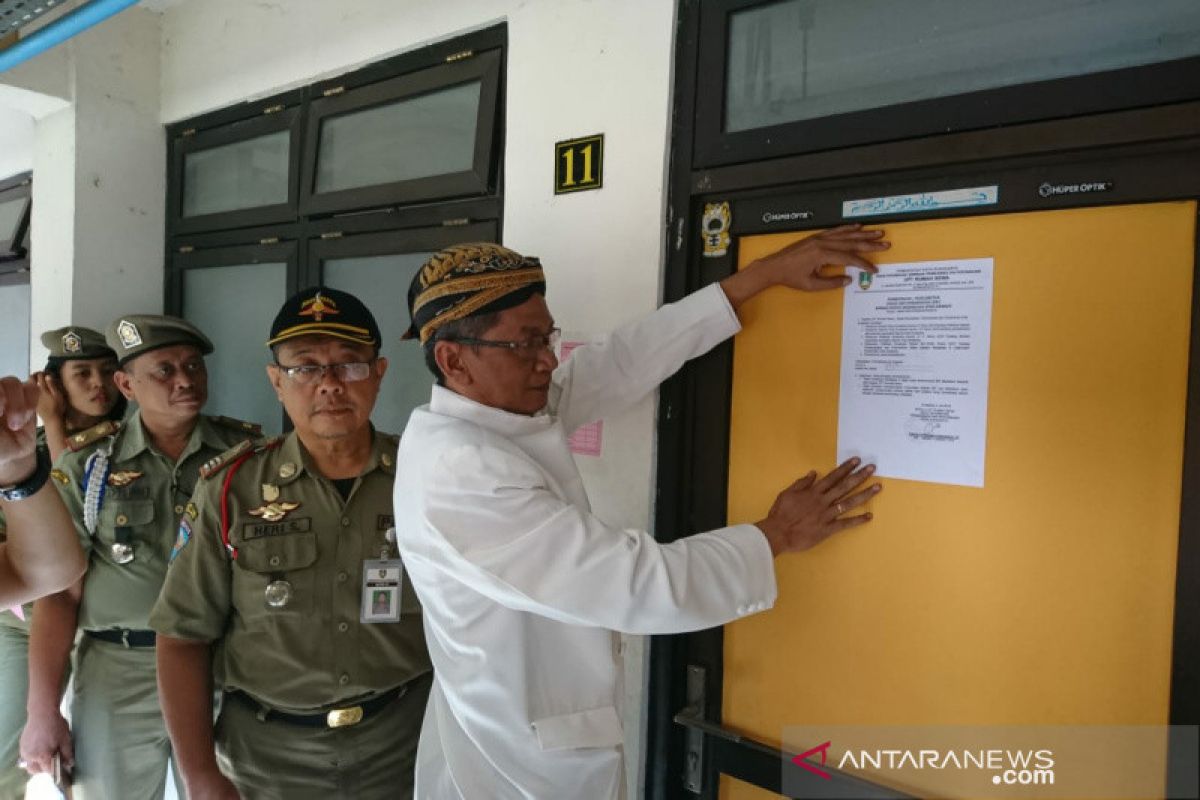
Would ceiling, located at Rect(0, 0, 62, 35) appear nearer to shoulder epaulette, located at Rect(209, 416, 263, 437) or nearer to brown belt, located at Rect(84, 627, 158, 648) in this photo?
shoulder epaulette, located at Rect(209, 416, 263, 437)

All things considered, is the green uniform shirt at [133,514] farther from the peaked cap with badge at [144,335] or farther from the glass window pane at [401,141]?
the glass window pane at [401,141]

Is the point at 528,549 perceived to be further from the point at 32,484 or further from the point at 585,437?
the point at 32,484

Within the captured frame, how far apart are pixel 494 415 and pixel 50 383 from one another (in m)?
2.05

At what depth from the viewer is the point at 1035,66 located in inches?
44.6

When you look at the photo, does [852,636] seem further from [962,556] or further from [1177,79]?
[1177,79]

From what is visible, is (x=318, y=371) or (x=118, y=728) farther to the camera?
(x=118, y=728)

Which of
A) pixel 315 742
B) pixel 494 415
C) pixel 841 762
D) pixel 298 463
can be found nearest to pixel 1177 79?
pixel 494 415

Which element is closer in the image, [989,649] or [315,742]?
[989,649]

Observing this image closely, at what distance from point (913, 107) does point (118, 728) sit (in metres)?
2.39

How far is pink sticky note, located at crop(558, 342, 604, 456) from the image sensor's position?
160 cm

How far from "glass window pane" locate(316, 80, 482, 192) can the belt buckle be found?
1.32 m

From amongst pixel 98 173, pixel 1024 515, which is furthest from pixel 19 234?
pixel 1024 515

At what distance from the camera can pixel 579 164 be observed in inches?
63.1

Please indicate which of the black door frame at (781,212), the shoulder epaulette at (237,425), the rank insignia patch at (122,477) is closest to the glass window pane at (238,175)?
the shoulder epaulette at (237,425)
